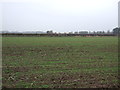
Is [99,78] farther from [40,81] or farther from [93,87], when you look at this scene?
[40,81]

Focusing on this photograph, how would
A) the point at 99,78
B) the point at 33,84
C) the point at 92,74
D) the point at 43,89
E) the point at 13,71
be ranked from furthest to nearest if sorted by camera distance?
the point at 13,71 < the point at 92,74 < the point at 99,78 < the point at 33,84 < the point at 43,89

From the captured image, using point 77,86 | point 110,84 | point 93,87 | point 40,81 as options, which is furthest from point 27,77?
point 110,84

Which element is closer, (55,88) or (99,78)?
(55,88)

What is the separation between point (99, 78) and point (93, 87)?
4.10 ft

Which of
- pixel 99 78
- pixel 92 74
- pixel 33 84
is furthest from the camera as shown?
pixel 92 74

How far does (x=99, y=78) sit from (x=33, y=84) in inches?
113

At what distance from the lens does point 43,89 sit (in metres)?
6.44

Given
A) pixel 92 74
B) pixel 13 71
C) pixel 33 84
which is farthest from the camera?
pixel 13 71

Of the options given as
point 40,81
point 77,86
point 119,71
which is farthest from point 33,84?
point 119,71

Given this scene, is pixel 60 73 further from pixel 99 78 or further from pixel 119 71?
pixel 119 71

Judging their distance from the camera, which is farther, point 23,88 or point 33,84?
point 33,84

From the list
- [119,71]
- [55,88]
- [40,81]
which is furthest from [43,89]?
[119,71]

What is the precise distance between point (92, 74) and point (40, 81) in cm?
256

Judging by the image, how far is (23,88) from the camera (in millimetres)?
6492
